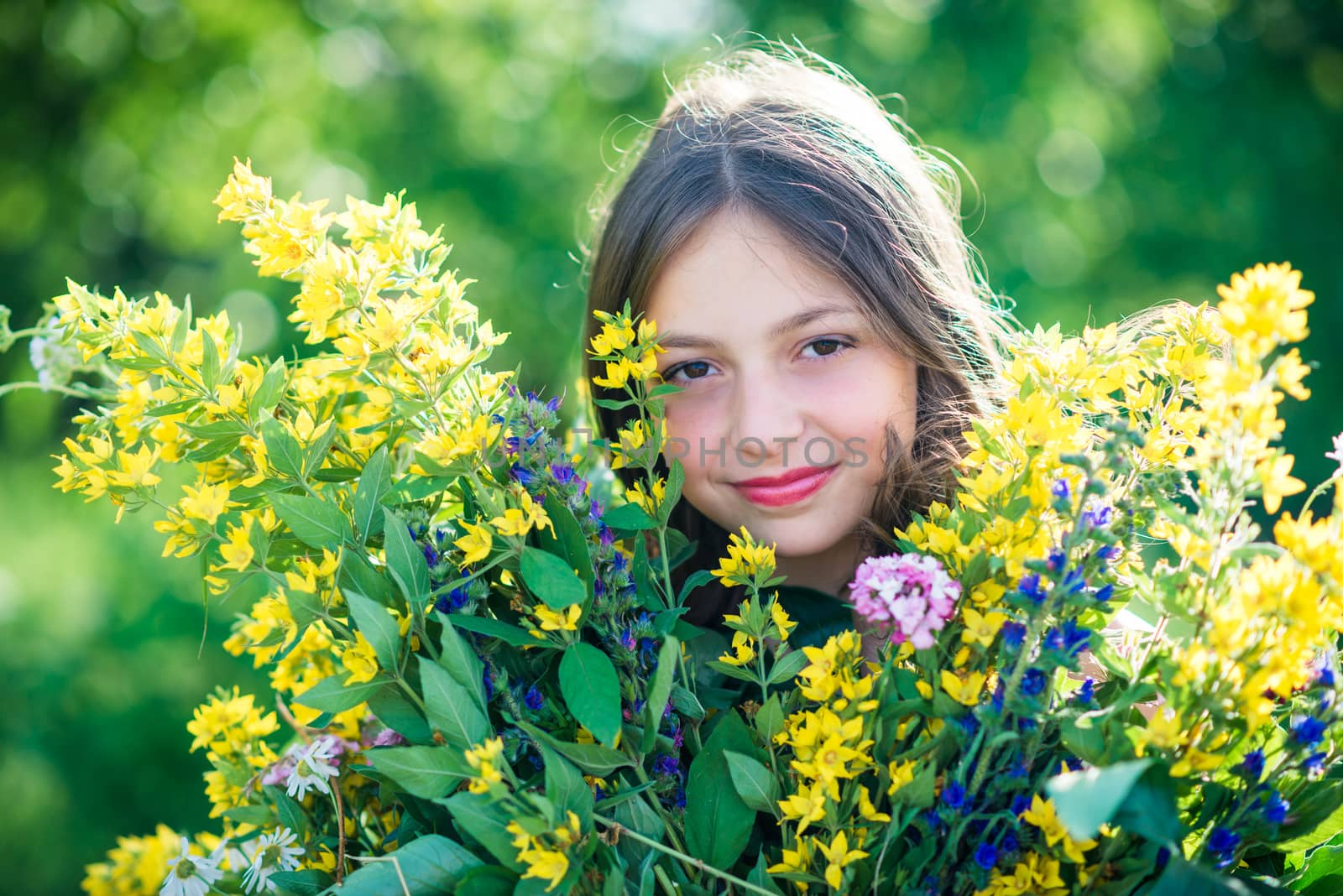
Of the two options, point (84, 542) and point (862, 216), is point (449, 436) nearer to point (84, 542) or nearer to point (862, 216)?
point (862, 216)

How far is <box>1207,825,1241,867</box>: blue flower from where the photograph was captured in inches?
22.6

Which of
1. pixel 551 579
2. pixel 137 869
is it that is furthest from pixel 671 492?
pixel 137 869

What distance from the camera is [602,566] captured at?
72 cm

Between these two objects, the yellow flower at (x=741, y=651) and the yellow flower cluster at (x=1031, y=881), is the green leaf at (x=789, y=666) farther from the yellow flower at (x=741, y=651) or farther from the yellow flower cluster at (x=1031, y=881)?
the yellow flower cluster at (x=1031, y=881)

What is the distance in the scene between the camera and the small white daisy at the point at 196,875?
2.60 feet

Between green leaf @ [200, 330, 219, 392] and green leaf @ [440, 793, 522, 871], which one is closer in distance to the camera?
green leaf @ [440, 793, 522, 871]

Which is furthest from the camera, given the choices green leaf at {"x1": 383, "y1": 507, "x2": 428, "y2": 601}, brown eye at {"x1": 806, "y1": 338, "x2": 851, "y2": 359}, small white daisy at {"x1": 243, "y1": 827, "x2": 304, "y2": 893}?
brown eye at {"x1": 806, "y1": 338, "x2": 851, "y2": 359}

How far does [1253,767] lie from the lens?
0.56 metres

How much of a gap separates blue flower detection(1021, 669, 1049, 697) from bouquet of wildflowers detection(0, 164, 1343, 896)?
2 cm

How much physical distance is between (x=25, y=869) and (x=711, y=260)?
9.21 ft

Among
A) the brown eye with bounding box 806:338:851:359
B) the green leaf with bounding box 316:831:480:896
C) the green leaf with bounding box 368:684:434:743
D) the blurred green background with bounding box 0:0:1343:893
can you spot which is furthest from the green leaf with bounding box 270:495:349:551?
the blurred green background with bounding box 0:0:1343:893

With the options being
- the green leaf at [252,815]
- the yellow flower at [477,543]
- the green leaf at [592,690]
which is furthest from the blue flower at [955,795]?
the green leaf at [252,815]

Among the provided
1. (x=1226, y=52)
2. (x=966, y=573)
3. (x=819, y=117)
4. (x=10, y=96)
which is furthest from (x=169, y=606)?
(x=1226, y=52)

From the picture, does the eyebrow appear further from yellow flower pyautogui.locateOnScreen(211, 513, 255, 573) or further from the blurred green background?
the blurred green background
